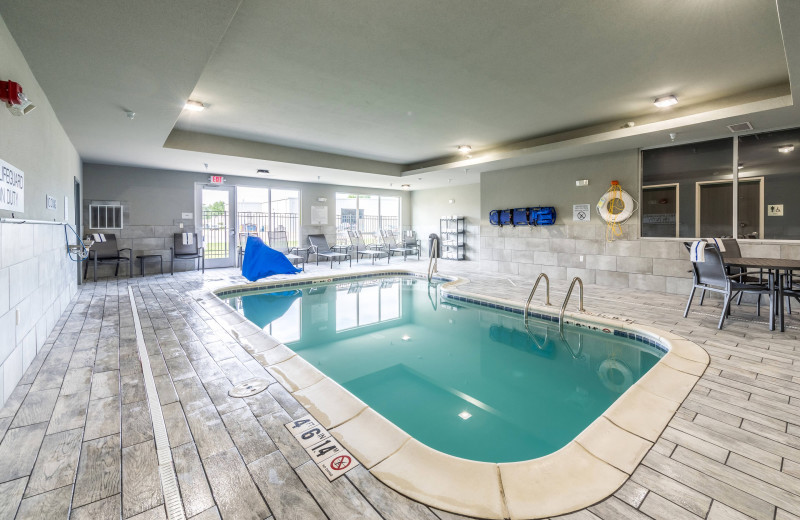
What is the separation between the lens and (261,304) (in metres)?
5.12

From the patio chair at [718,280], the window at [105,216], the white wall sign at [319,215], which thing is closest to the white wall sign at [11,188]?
the window at [105,216]

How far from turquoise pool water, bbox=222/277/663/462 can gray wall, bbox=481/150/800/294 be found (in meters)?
2.57

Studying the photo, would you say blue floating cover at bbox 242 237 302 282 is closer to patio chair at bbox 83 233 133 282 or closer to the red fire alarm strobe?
patio chair at bbox 83 233 133 282

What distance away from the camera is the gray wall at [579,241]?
528cm

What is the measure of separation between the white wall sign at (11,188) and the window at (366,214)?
7438 mm

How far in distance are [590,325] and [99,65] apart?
481 cm

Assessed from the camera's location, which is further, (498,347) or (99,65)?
(498,347)

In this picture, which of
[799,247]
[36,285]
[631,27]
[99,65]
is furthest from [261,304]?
[799,247]

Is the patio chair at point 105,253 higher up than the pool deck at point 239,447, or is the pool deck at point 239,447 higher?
the patio chair at point 105,253

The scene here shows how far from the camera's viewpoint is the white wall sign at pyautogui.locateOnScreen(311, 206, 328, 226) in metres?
9.58

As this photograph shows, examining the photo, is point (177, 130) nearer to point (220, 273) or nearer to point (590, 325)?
point (220, 273)

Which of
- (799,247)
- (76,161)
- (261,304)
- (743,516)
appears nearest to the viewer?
(743,516)

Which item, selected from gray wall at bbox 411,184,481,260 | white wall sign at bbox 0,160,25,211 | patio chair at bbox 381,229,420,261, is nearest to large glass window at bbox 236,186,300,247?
patio chair at bbox 381,229,420,261

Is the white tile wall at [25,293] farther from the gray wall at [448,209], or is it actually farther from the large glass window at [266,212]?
the gray wall at [448,209]
